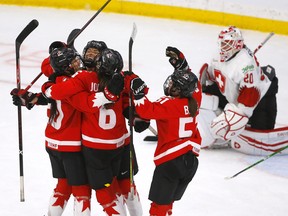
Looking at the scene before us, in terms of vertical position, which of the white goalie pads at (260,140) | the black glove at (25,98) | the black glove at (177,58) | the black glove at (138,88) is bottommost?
the white goalie pads at (260,140)

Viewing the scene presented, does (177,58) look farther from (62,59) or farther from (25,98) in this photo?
(25,98)

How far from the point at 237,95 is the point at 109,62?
1.71 m

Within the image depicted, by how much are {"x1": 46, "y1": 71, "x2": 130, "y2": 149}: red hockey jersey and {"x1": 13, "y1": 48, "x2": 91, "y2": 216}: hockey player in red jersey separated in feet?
0.19

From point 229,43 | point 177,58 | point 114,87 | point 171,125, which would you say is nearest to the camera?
point 114,87

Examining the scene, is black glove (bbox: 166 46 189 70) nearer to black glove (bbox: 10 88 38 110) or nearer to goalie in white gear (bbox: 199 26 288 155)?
black glove (bbox: 10 88 38 110)

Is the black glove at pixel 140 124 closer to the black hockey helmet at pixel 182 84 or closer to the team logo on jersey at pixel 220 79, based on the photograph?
the black hockey helmet at pixel 182 84

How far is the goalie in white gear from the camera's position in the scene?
4.59m

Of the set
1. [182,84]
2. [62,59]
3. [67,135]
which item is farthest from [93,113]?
[182,84]

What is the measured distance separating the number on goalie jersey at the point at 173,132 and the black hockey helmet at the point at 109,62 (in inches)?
4.4

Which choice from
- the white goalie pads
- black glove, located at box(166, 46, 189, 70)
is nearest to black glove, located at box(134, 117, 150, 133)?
black glove, located at box(166, 46, 189, 70)

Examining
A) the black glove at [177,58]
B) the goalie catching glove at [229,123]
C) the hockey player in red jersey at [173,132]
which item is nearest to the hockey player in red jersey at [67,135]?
the hockey player in red jersey at [173,132]

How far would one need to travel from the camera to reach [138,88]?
313cm

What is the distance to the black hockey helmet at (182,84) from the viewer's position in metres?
3.19

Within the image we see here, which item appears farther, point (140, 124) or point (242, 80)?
point (242, 80)
